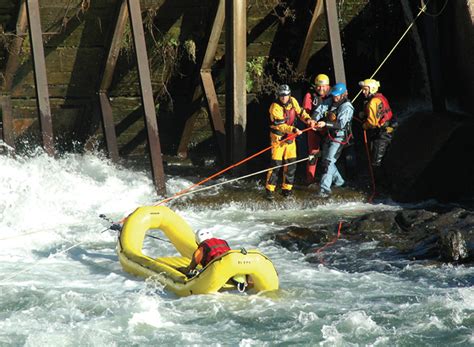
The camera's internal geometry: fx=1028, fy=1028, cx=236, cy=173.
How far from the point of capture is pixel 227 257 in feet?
28.8

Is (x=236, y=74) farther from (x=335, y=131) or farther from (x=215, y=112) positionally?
(x=335, y=131)

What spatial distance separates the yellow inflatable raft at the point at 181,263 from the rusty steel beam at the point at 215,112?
341 cm

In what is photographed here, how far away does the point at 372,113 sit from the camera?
1279cm

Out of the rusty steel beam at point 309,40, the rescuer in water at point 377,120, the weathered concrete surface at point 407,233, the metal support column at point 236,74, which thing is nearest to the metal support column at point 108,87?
the metal support column at point 236,74

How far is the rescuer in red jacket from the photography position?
30.0ft

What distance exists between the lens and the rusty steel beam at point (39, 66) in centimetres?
1312

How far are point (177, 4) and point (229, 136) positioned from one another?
2.43 metres

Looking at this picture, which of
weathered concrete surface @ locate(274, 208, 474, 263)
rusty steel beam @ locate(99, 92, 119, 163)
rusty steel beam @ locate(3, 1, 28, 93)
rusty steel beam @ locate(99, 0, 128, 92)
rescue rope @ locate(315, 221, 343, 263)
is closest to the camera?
weathered concrete surface @ locate(274, 208, 474, 263)

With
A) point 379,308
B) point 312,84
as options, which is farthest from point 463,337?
point 312,84

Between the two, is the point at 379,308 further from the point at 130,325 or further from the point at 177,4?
the point at 177,4

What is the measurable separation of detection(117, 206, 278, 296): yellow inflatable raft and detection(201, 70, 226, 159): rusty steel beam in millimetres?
3414

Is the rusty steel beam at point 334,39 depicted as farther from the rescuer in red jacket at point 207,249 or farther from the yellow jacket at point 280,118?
the rescuer in red jacket at point 207,249

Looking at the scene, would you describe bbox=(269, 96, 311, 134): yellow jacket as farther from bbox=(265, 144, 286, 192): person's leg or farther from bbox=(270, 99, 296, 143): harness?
bbox=(265, 144, 286, 192): person's leg

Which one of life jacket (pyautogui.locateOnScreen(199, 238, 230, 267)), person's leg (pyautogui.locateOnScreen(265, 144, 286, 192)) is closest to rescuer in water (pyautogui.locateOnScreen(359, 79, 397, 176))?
person's leg (pyautogui.locateOnScreen(265, 144, 286, 192))
